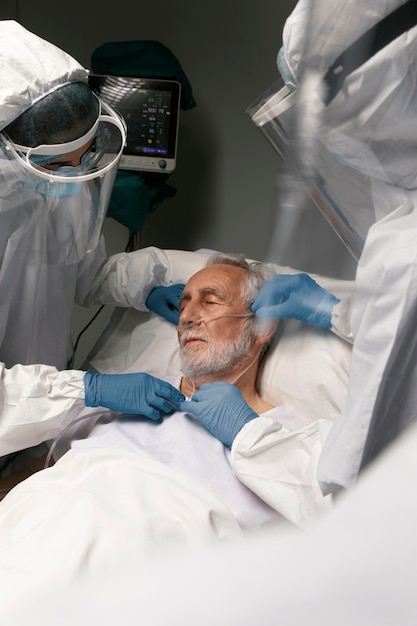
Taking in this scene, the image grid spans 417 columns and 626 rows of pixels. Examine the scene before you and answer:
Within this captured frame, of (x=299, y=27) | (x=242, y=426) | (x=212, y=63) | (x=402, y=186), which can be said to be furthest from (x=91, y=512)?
(x=212, y=63)

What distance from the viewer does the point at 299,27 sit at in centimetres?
82

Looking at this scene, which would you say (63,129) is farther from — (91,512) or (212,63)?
(212,63)

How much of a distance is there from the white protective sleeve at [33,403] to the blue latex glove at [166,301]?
0.55 m

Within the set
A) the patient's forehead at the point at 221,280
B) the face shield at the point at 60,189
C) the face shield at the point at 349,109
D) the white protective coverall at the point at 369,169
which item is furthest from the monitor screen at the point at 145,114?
the white protective coverall at the point at 369,169

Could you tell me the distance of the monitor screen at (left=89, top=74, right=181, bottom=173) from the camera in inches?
97.0

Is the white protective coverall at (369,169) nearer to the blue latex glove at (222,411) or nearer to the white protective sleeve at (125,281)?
the blue latex glove at (222,411)

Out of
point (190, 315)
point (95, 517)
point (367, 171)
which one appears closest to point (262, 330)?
point (190, 315)

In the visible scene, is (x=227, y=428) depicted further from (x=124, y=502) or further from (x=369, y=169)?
(x=369, y=169)

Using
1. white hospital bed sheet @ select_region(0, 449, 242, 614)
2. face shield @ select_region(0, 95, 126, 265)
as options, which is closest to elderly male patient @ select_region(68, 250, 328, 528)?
white hospital bed sheet @ select_region(0, 449, 242, 614)

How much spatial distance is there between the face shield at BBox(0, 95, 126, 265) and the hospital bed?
0.50 m

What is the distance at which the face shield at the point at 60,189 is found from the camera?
4.34 ft

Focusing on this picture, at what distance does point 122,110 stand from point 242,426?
1545 millimetres

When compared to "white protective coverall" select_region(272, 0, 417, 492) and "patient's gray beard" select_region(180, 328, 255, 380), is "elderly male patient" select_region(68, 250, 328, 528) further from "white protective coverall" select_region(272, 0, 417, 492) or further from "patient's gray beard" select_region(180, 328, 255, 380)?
"white protective coverall" select_region(272, 0, 417, 492)

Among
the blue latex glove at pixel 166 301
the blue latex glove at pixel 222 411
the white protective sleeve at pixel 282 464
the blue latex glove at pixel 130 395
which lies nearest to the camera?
the white protective sleeve at pixel 282 464
